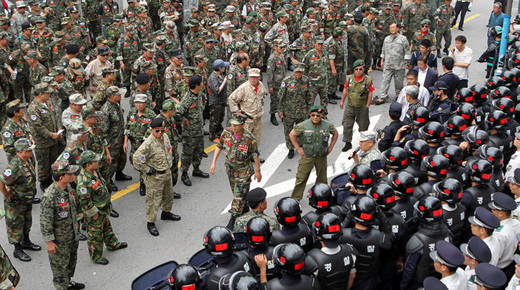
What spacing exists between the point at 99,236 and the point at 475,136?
19.2 ft

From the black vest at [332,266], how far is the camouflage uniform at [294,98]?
549 cm

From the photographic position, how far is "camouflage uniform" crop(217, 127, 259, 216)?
8094 millimetres

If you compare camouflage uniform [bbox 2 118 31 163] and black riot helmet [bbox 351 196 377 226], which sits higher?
black riot helmet [bbox 351 196 377 226]

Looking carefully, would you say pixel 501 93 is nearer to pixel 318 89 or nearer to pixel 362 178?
pixel 318 89

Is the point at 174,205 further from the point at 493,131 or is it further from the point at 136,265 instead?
the point at 493,131

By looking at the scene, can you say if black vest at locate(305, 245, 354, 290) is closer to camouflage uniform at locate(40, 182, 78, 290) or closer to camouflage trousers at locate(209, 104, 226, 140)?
camouflage uniform at locate(40, 182, 78, 290)

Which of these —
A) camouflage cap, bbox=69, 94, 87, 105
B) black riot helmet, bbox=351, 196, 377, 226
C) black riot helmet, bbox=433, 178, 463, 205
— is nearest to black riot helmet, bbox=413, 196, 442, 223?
black riot helmet, bbox=433, 178, 463, 205

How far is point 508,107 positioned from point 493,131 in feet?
1.84

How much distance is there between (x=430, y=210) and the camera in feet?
18.2

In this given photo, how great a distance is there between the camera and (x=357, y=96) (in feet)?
34.3

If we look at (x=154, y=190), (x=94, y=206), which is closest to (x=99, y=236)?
(x=94, y=206)

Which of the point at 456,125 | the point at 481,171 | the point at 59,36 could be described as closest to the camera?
the point at 481,171

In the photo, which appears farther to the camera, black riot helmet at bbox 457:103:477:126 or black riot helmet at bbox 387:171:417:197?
black riot helmet at bbox 457:103:477:126

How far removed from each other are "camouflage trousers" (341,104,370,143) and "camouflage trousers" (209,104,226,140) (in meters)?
2.64
